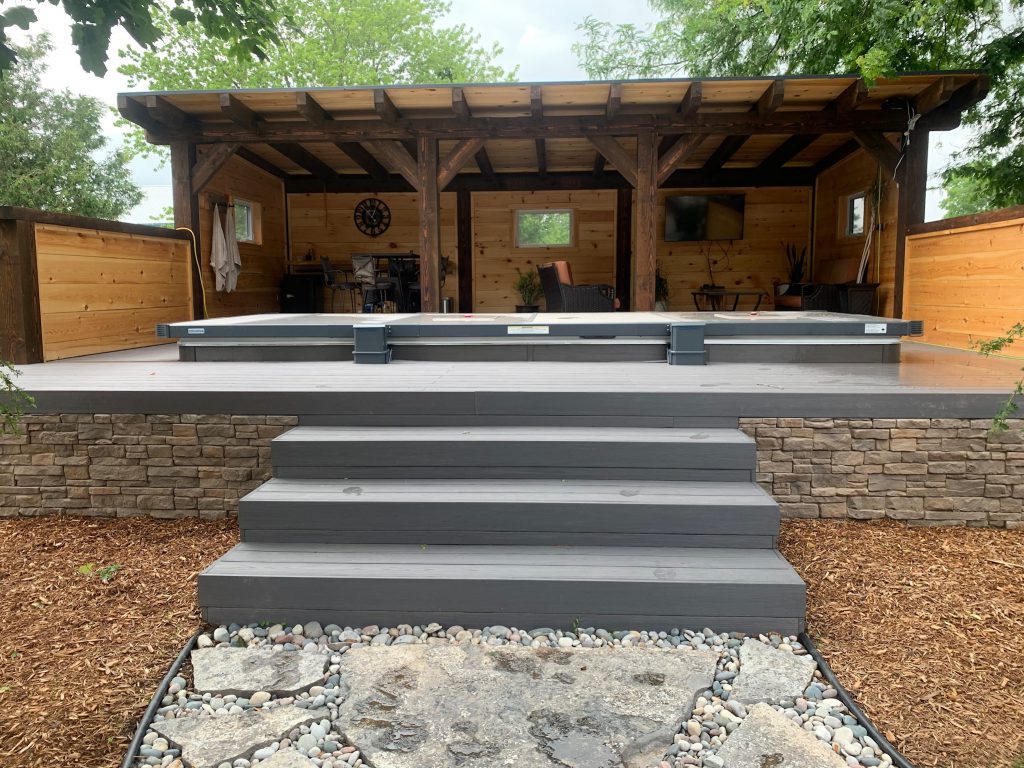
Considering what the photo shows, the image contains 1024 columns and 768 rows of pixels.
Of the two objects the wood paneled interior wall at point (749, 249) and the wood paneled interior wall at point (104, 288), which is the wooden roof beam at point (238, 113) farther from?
the wood paneled interior wall at point (749, 249)

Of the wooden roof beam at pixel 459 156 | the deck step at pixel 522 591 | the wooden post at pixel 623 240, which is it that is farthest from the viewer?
the wooden post at pixel 623 240

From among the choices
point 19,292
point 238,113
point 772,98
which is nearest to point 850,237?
point 772,98

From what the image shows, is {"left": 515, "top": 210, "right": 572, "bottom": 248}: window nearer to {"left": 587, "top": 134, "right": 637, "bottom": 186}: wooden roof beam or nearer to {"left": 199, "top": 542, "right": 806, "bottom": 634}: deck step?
{"left": 587, "top": 134, "right": 637, "bottom": 186}: wooden roof beam

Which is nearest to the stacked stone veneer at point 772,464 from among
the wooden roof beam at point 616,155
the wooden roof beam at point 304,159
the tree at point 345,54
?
the wooden roof beam at point 616,155

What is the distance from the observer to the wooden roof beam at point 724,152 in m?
8.87

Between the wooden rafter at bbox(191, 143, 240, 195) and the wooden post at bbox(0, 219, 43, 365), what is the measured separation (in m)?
3.01

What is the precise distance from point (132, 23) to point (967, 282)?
5879 mm

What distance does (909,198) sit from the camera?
7.04m

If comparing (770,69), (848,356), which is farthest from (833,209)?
(848,356)

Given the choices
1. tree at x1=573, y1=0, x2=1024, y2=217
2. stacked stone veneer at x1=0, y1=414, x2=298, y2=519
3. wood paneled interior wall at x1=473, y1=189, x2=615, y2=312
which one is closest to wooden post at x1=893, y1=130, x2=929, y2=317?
tree at x1=573, y1=0, x2=1024, y2=217

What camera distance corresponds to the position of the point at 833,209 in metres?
9.74

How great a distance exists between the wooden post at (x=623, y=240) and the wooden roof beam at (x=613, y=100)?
3953 mm

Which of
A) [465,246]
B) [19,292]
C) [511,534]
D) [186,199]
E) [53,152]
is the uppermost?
[53,152]

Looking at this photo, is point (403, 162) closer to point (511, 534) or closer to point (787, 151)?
point (787, 151)
